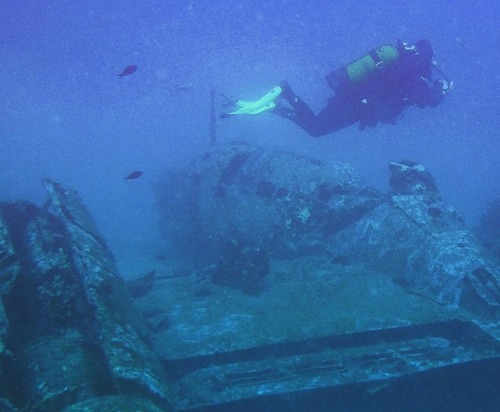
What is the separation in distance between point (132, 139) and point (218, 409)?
155m

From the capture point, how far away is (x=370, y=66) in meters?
7.50

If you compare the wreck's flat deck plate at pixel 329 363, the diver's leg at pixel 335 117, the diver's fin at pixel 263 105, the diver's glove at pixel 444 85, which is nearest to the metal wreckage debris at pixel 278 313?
the wreck's flat deck plate at pixel 329 363

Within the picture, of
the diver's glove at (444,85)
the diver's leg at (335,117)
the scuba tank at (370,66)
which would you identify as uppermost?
the scuba tank at (370,66)

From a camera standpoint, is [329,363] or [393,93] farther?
[393,93]

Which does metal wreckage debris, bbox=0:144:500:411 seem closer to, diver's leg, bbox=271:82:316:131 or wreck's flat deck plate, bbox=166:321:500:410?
wreck's flat deck plate, bbox=166:321:500:410

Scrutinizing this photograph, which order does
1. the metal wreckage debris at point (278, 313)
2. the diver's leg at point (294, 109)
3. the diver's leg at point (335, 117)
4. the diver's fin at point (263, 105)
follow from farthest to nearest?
1. the diver's leg at point (294, 109)
2. the diver's fin at point (263, 105)
3. the diver's leg at point (335, 117)
4. the metal wreckage debris at point (278, 313)

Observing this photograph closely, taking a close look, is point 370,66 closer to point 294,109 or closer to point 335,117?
point 335,117

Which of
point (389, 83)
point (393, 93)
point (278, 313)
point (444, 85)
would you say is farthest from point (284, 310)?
point (444, 85)

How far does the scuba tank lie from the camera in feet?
24.4

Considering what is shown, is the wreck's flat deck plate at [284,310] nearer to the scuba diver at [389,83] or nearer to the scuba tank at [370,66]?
the scuba diver at [389,83]

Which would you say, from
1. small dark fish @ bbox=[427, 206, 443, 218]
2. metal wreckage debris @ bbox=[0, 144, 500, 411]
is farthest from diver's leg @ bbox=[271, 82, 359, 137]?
small dark fish @ bbox=[427, 206, 443, 218]

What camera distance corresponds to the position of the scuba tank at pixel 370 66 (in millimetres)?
7441

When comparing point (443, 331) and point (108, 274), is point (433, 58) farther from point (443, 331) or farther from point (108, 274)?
point (108, 274)

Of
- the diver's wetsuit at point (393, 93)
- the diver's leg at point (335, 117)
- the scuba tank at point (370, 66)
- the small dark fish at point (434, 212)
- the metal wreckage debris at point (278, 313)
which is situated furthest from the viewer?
the diver's leg at point (335, 117)
